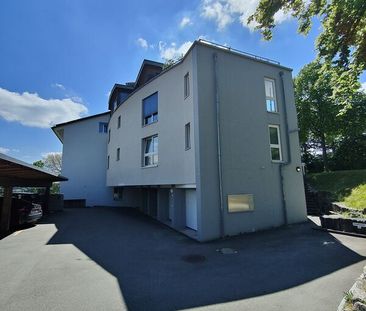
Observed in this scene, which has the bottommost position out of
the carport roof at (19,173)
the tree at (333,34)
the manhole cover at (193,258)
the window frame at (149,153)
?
the manhole cover at (193,258)

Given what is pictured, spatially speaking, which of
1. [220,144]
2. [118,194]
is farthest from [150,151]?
[118,194]

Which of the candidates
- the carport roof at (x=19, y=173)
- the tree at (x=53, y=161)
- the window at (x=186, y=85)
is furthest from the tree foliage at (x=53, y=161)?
the window at (x=186, y=85)

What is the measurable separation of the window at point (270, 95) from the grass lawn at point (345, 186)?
716cm

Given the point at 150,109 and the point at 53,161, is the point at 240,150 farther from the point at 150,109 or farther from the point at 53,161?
the point at 53,161

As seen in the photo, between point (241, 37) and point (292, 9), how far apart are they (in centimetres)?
334

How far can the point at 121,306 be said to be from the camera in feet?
14.8

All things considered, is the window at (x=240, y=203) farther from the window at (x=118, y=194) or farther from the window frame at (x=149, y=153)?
the window at (x=118, y=194)

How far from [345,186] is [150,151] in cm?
1450

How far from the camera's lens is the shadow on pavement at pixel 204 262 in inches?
200

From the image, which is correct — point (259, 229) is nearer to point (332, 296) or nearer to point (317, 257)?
point (317, 257)

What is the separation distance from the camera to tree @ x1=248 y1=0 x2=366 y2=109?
7.69m

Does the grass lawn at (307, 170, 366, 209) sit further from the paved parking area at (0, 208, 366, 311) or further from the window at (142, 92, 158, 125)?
the window at (142, 92, 158, 125)

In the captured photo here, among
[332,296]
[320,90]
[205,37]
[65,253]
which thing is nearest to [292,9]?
[205,37]

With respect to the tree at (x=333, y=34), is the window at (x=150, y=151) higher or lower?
lower
